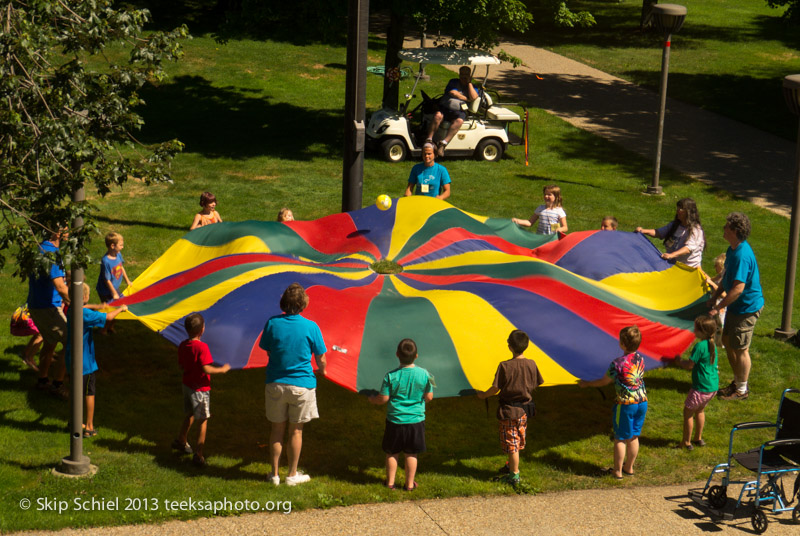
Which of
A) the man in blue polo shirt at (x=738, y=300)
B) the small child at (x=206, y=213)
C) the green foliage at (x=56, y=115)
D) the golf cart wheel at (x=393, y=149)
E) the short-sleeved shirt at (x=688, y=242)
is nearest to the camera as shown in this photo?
the green foliage at (x=56, y=115)

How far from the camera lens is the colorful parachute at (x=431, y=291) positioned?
29.4 ft

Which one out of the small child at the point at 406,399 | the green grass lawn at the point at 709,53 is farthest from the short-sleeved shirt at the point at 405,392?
the green grass lawn at the point at 709,53

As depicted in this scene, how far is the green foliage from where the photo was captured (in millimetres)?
7445

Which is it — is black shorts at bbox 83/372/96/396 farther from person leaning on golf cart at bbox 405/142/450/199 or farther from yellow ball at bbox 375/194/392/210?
person leaning on golf cart at bbox 405/142/450/199

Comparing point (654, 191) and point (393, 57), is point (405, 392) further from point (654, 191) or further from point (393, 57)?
point (393, 57)

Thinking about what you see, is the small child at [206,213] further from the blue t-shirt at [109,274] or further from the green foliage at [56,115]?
the green foliage at [56,115]

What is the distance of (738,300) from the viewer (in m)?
10.4

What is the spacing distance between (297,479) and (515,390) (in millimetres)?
2107

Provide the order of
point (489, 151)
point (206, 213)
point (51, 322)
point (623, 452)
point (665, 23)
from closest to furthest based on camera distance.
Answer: point (623, 452), point (51, 322), point (206, 213), point (665, 23), point (489, 151)

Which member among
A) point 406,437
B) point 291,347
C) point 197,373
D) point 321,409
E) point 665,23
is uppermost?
point 665,23

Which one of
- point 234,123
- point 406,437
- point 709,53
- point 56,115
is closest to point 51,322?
point 56,115

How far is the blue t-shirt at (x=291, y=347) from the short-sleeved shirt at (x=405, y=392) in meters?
0.67

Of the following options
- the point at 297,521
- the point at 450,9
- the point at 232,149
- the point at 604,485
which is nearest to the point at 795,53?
the point at 450,9

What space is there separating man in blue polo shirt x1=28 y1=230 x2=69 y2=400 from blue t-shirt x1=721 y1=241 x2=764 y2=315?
7.01 metres
